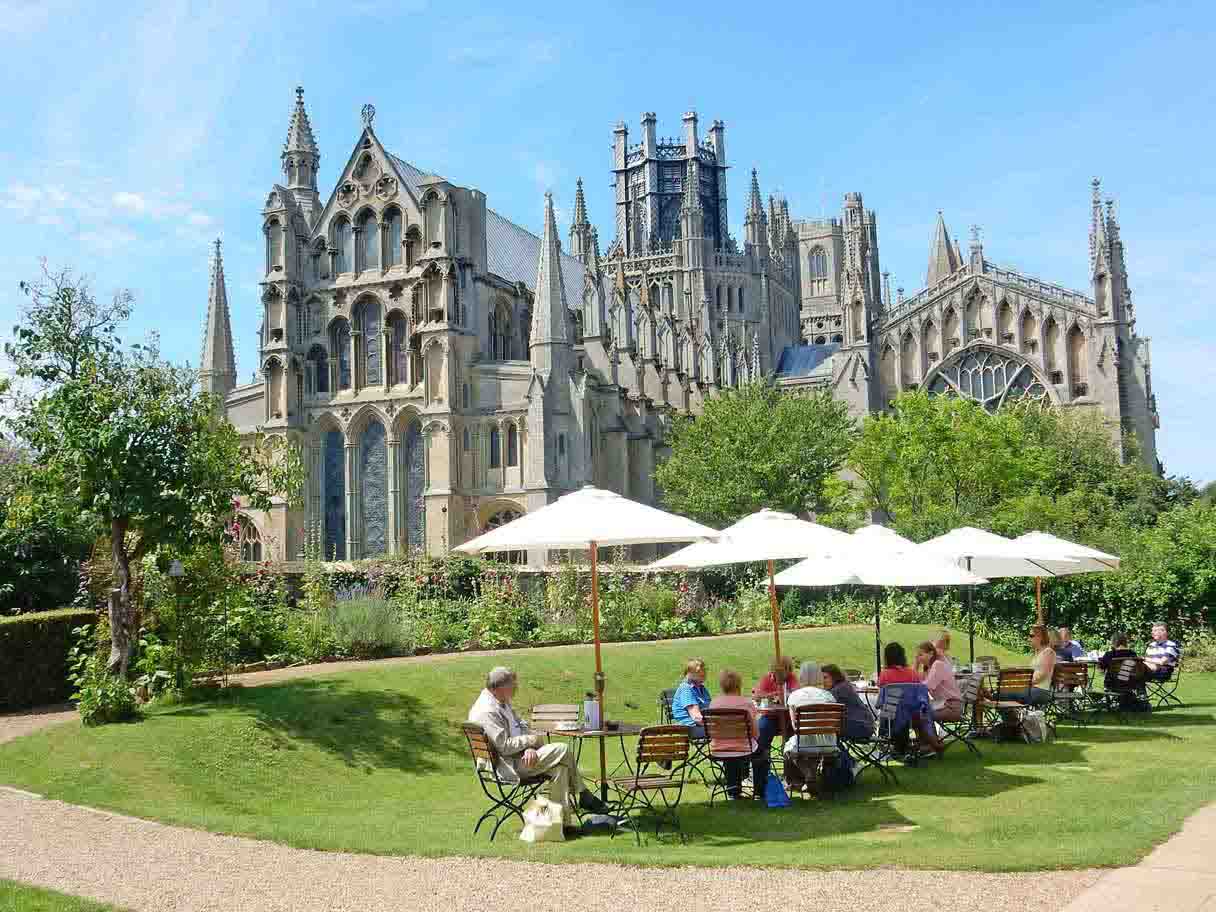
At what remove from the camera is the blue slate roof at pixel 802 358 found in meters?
88.6

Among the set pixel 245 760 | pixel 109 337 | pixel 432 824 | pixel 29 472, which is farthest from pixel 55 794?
pixel 109 337

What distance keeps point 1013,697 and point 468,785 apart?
7376 mm

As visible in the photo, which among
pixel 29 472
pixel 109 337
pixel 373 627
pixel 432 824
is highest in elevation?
pixel 109 337

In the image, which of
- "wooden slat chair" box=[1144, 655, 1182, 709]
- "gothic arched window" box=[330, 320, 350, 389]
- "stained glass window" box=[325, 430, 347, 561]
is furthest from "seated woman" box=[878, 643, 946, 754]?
"gothic arched window" box=[330, 320, 350, 389]

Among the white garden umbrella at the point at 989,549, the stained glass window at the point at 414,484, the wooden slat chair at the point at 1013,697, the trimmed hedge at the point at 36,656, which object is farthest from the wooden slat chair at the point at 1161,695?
the stained glass window at the point at 414,484

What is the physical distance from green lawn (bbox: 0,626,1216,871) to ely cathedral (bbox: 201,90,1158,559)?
973 inches

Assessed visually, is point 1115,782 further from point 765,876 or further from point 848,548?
point 765,876

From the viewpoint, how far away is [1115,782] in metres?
11.7

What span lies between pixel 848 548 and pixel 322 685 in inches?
311

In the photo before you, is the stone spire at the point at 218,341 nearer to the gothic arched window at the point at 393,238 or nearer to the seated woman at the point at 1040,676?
the gothic arched window at the point at 393,238

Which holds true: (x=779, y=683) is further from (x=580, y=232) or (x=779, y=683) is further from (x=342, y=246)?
(x=580, y=232)

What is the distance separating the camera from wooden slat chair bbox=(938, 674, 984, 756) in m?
14.2

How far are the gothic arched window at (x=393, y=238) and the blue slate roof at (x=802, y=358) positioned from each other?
155 ft

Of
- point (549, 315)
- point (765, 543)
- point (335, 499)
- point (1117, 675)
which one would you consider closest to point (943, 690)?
point (765, 543)
